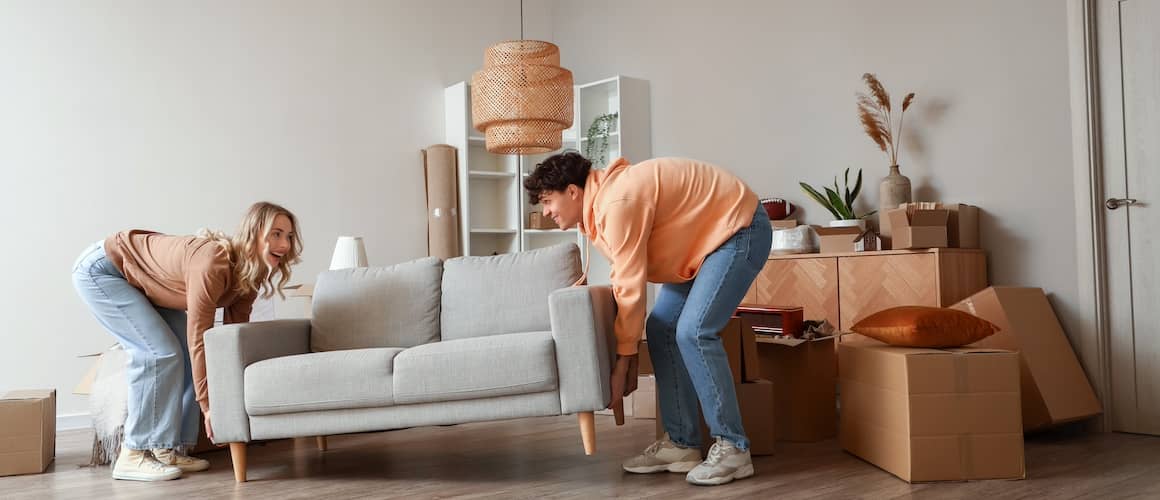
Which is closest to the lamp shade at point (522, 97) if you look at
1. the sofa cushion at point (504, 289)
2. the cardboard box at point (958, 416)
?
the sofa cushion at point (504, 289)

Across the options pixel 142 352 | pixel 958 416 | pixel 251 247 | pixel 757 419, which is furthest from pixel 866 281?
pixel 142 352

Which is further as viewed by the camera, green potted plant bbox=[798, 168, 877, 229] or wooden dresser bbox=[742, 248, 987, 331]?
green potted plant bbox=[798, 168, 877, 229]

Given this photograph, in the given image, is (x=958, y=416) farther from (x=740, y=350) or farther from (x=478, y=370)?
(x=478, y=370)

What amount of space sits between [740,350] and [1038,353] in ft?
4.18

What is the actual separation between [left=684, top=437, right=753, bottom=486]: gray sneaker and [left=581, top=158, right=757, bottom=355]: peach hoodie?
389 mm

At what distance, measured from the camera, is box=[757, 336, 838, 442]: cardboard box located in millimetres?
3498

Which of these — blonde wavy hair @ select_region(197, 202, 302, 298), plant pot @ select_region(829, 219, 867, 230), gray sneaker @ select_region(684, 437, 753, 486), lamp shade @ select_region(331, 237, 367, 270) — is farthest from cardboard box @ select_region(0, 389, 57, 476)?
plant pot @ select_region(829, 219, 867, 230)

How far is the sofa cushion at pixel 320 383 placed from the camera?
2838mm

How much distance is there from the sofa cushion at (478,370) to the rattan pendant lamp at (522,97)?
1.55 meters

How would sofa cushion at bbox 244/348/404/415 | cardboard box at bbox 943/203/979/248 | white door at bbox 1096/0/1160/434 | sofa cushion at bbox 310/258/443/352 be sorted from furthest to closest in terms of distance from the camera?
cardboard box at bbox 943/203/979/248 < white door at bbox 1096/0/1160/434 < sofa cushion at bbox 310/258/443/352 < sofa cushion at bbox 244/348/404/415

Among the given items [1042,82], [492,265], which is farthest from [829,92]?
[492,265]

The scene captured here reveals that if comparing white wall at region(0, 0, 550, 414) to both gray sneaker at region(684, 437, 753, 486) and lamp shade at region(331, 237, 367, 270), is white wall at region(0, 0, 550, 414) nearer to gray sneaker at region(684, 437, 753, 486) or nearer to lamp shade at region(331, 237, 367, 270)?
lamp shade at region(331, 237, 367, 270)

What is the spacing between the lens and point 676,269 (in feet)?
9.17

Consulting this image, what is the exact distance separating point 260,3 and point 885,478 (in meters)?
4.45
